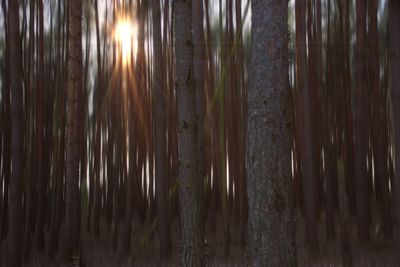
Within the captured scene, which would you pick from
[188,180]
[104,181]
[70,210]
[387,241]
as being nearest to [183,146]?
[188,180]

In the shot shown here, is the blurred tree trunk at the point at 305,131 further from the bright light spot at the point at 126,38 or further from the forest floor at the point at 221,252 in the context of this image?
the bright light spot at the point at 126,38

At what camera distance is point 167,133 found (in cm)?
740

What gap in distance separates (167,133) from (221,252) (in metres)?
1.91

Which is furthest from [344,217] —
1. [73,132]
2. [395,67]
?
[73,132]

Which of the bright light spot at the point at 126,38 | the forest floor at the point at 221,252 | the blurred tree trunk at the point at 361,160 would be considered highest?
the bright light spot at the point at 126,38

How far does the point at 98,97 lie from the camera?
7.87m

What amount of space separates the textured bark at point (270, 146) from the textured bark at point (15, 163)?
149 inches

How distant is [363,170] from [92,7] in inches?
199

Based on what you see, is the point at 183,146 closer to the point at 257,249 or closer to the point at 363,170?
the point at 257,249

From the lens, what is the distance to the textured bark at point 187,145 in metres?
4.06

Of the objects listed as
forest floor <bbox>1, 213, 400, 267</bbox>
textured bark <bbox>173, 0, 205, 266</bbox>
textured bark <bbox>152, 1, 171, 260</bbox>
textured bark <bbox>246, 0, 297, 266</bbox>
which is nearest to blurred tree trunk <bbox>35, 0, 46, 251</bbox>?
forest floor <bbox>1, 213, 400, 267</bbox>

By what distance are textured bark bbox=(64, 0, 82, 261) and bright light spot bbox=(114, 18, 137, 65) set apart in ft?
3.98

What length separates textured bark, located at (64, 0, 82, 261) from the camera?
6156mm

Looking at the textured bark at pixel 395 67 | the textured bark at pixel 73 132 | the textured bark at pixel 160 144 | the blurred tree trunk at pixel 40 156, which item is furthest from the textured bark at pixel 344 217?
the blurred tree trunk at pixel 40 156
